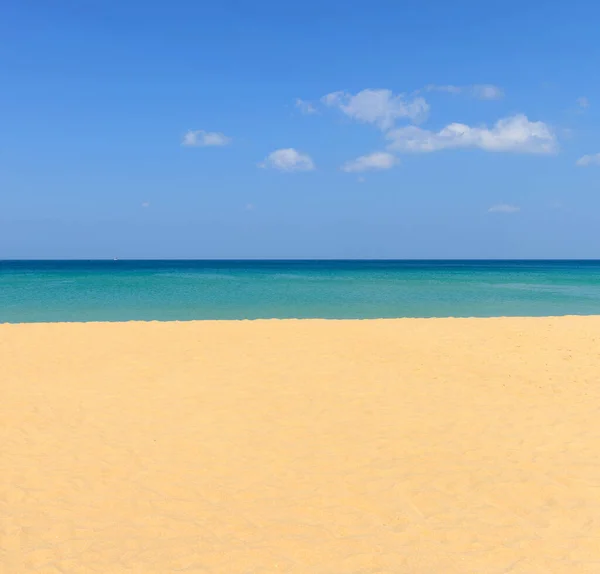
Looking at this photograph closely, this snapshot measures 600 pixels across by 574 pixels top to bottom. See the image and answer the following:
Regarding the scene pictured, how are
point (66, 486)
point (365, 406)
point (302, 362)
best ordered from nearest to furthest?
point (66, 486), point (365, 406), point (302, 362)

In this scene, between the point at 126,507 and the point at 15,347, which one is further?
the point at 15,347

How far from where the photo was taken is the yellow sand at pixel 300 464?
4.34 metres

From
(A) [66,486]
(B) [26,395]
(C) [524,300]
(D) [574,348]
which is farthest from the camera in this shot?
(C) [524,300]

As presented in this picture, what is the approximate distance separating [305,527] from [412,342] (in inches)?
379

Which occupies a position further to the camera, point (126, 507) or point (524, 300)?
point (524, 300)

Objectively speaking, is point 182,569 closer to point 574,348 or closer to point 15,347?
point 15,347

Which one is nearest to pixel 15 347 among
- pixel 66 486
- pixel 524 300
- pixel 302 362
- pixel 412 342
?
pixel 302 362

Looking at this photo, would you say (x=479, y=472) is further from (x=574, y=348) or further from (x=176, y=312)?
(x=176, y=312)

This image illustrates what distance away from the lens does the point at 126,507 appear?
5047 millimetres

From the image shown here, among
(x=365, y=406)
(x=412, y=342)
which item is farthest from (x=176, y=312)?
(x=365, y=406)

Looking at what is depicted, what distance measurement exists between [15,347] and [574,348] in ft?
45.2

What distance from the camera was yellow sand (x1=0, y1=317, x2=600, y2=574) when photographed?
14.3 ft

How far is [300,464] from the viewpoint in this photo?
603 cm

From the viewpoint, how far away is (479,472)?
579 cm
